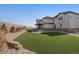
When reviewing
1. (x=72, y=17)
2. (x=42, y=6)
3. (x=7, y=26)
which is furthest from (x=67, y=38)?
(x=7, y=26)

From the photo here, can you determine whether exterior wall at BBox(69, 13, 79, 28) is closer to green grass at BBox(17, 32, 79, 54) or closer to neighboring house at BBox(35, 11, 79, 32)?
neighboring house at BBox(35, 11, 79, 32)

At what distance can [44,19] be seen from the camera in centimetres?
446

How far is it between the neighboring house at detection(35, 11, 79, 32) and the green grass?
0.35 feet

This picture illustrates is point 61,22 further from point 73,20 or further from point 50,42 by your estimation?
point 50,42

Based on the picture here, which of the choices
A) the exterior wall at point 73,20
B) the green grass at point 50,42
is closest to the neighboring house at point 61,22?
the exterior wall at point 73,20

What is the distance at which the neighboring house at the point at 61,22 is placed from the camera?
440 centimetres

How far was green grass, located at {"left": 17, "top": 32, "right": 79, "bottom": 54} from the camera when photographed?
171 inches

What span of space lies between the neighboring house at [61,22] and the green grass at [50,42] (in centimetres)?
11

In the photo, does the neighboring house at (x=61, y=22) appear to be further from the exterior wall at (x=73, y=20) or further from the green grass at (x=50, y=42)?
the green grass at (x=50, y=42)

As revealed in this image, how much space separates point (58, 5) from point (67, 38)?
57 cm

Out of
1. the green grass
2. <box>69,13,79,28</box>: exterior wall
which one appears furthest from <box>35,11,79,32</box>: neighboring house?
the green grass

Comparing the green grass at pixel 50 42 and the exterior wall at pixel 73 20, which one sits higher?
the exterior wall at pixel 73 20

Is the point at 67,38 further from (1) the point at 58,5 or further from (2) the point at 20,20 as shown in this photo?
(2) the point at 20,20
